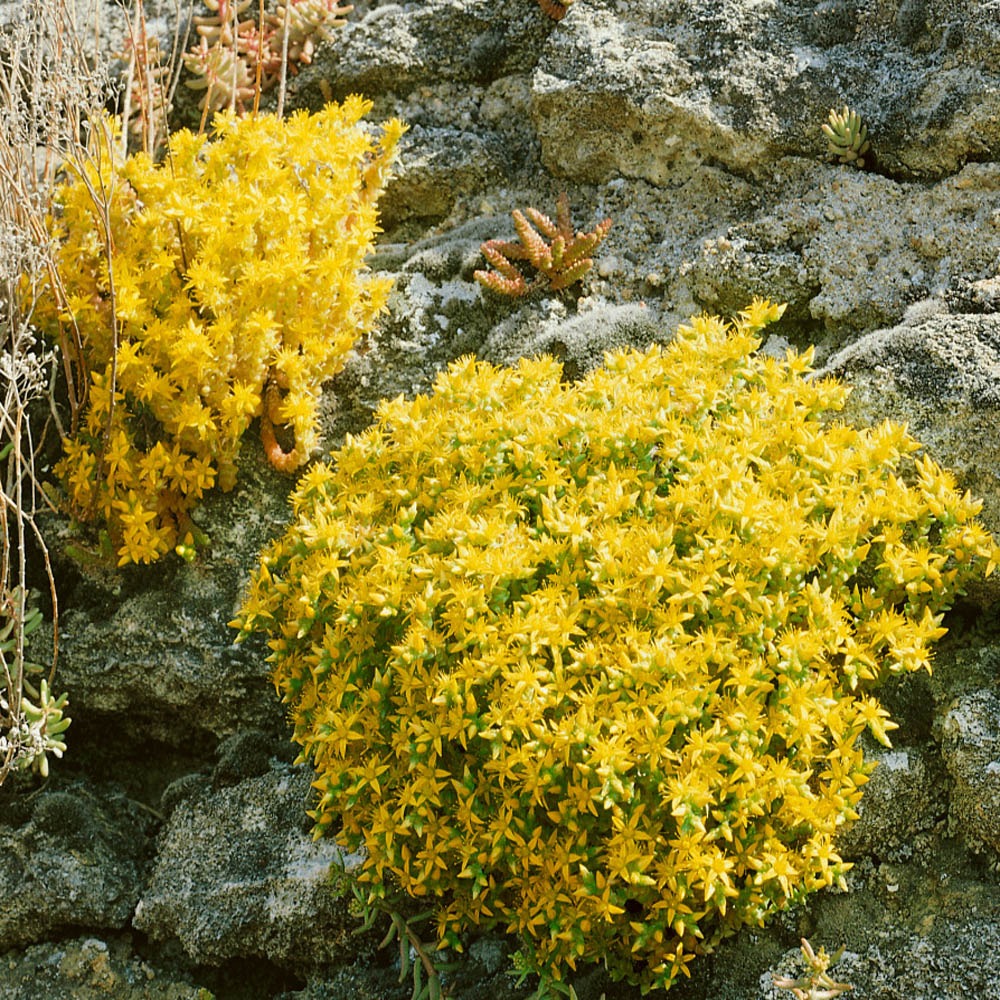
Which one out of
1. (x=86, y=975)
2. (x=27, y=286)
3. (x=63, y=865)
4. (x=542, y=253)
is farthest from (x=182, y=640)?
(x=542, y=253)

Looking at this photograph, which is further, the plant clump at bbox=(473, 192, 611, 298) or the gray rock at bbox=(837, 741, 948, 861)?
the plant clump at bbox=(473, 192, 611, 298)

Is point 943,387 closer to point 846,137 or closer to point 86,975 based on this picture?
point 846,137

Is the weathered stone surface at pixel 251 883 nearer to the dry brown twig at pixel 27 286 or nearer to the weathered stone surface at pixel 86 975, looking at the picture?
the weathered stone surface at pixel 86 975

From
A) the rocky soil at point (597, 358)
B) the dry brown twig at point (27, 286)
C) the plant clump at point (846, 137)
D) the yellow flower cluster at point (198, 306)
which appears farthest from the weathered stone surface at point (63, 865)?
the plant clump at point (846, 137)

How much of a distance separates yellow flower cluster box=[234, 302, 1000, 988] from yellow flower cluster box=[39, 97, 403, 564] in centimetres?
50

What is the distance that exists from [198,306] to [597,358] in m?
1.27

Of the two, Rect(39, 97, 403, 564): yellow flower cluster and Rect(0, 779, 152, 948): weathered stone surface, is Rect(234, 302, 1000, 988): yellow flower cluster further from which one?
Rect(0, 779, 152, 948): weathered stone surface

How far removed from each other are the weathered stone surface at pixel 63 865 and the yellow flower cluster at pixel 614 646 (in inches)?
34.4

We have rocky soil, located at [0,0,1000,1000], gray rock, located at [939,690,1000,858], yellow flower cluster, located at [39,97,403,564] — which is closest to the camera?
gray rock, located at [939,690,1000,858]

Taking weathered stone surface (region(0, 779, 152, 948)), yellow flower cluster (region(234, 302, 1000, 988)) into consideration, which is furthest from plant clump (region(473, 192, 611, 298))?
weathered stone surface (region(0, 779, 152, 948))

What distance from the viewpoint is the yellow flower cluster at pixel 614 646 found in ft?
7.77

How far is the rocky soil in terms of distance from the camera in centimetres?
267

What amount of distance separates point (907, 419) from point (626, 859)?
1.48 metres

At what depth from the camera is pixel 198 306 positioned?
3.38m
